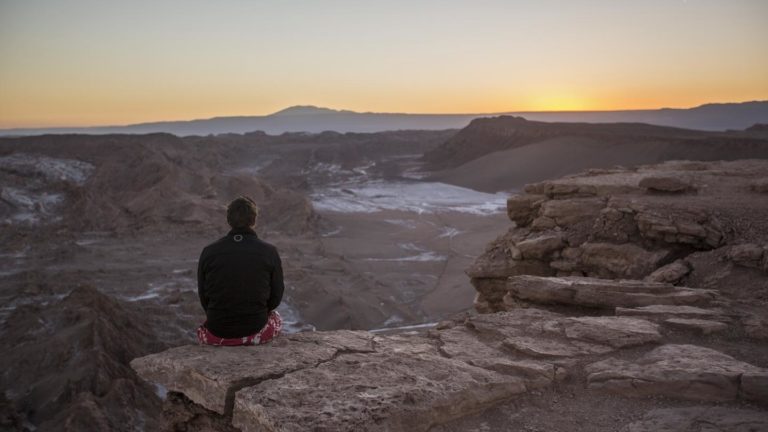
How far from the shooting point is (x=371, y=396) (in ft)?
9.80

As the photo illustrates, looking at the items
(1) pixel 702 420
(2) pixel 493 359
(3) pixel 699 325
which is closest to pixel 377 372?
(2) pixel 493 359

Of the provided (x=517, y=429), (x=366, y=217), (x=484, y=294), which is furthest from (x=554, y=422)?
(x=366, y=217)

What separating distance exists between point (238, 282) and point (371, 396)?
3.61 ft

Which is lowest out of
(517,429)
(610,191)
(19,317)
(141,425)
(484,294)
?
(141,425)

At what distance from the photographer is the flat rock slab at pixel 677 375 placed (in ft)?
10.4

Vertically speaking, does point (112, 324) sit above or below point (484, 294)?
below

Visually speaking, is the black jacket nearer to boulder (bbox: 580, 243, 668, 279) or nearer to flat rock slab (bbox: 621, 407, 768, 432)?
flat rock slab (bbox: 621, 407, 768, 432)

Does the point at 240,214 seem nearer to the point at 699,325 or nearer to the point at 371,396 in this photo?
the point at 371,396

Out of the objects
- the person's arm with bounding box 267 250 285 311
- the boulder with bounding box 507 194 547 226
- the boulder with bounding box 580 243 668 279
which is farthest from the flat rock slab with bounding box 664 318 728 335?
the boulder with bounding box 507 194 547 226

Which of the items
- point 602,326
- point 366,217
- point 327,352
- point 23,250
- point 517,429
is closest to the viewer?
point 517,429

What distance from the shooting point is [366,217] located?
89.1 ft

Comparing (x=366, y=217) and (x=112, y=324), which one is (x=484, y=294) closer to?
(x=112, y=324)

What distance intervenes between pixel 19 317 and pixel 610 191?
37.6ft

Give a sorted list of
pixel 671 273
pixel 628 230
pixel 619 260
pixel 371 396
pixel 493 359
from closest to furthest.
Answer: pixel 371 396
pixel 493 359
pixel 671 273
pixel 619 260
pixel 628 230
